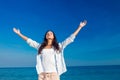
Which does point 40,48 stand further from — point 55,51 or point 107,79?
point 107,79

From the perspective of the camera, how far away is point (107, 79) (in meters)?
44.0

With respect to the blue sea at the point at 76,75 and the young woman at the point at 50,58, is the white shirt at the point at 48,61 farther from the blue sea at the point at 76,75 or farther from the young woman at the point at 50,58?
the blue sea at the point at 76,75

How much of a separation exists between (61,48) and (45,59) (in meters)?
0.43

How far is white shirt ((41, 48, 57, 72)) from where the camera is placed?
8.38 metres

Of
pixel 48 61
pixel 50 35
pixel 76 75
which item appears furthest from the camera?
pixel 76 75

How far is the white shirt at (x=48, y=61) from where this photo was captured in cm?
838

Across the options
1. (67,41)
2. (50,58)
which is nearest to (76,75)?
(67,41)

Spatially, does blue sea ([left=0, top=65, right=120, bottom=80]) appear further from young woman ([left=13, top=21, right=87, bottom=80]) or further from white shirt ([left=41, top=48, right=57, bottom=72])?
white shirt ([left=41, top=48, right=57, bottom=72])

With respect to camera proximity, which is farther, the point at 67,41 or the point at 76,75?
the point at 76,75

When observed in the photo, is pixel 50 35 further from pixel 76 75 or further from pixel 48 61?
pixel 76 75

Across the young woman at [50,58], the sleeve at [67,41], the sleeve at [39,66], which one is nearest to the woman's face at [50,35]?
the young woman at [50,58]

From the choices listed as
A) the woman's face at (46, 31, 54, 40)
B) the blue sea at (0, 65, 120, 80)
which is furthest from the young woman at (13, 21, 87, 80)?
the blue sea at (0, 65, 120, 80)

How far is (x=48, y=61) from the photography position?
8383mm

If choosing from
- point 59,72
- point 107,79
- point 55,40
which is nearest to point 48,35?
point 55,40
